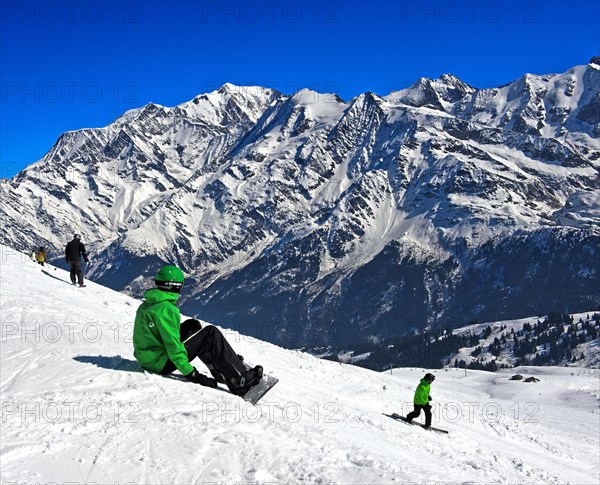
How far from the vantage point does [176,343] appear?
1215 centimetres

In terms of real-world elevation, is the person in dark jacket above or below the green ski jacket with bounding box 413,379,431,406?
above

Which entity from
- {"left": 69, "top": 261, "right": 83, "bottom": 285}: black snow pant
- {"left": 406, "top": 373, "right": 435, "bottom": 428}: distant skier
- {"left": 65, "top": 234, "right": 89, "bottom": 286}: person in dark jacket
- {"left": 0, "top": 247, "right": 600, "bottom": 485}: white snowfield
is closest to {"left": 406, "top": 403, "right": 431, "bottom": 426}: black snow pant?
{"left": 406, "top": 373, "right": 435, "bottom": 428}: distant skier

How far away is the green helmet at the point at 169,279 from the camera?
12.3 meters

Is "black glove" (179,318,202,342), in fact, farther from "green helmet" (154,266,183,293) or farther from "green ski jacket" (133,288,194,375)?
"green helmet" (154,266,183,293)

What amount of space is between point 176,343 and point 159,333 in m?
0.47

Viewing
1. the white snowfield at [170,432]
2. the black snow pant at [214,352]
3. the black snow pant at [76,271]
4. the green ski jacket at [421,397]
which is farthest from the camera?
the black snow pant at [76,271]

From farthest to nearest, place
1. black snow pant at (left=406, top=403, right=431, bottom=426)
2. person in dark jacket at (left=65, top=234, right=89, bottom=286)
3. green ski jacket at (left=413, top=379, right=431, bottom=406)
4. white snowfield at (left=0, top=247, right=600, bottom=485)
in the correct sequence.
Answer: person in dark jacket at (left=65, top=234, right=89, bottom=286) → green ski jacket at (left=413, top=379, right=431, bottom=406) → black snow pant at (left=406, top=403, right=431, bottom=426) → white snowfield at (left=0, top=247, right=600, bottom=485)

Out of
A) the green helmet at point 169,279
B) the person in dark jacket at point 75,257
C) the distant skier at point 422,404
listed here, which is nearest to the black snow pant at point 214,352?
the green helmet at point 169,279

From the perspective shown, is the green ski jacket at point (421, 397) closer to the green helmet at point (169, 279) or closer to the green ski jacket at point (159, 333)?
the green ski jacket at point (159, 333)

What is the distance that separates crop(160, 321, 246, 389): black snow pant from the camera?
12711mm

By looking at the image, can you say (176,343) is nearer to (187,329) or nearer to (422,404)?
(187,329)

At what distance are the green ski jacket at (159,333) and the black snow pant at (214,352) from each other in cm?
33

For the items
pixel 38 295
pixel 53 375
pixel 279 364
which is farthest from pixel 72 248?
pixel 53 375

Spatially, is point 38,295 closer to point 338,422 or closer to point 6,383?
point 6,383
